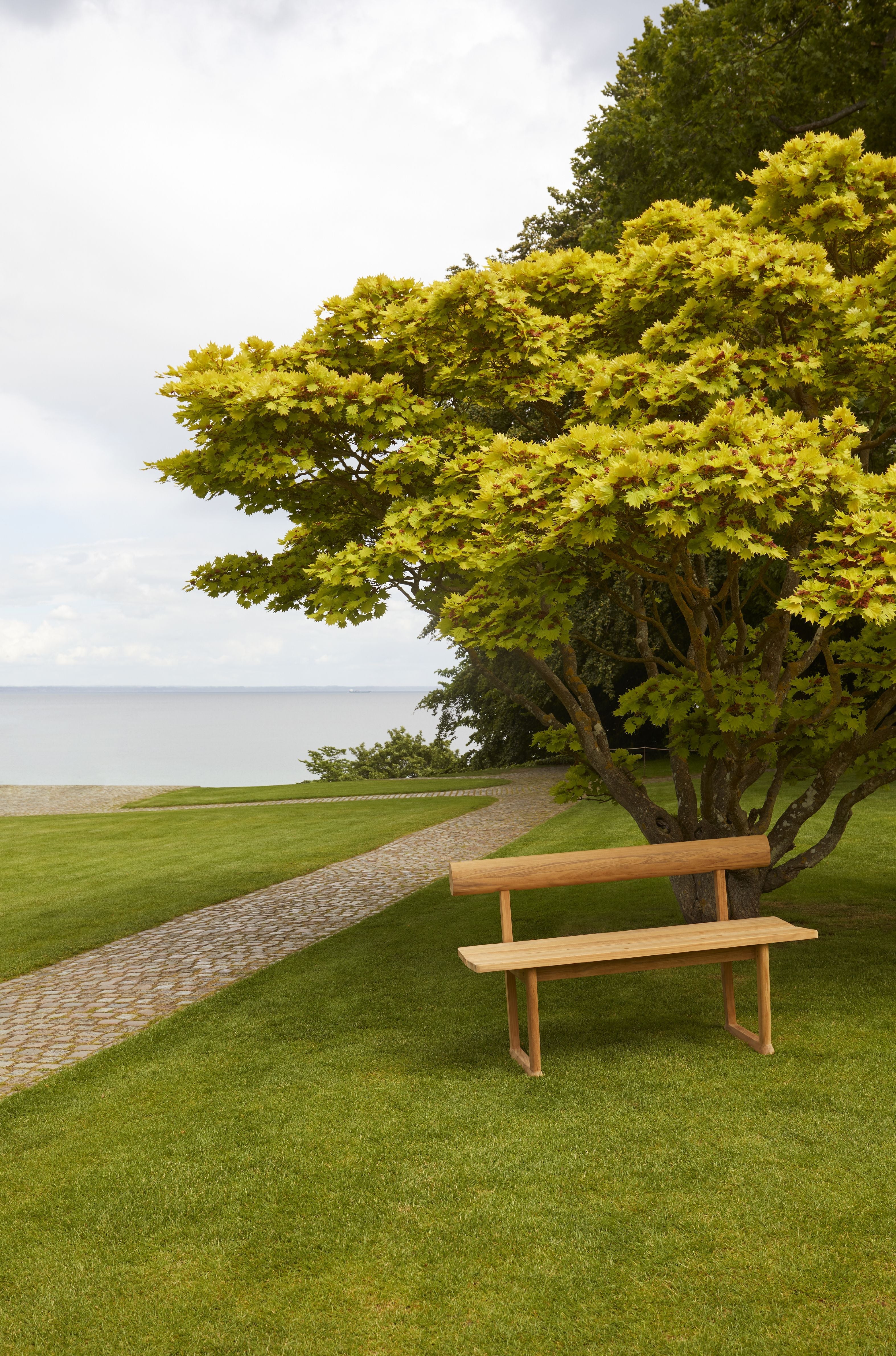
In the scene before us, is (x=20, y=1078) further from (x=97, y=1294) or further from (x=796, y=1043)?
(x=796, y=1043)

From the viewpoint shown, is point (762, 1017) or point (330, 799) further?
point (330, 799)

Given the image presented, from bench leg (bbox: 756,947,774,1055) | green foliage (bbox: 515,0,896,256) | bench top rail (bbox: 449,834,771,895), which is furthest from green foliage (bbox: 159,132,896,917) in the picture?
green foliage (bbox: 515,0,896,256)

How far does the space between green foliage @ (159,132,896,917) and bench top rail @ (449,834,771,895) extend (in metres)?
0.91

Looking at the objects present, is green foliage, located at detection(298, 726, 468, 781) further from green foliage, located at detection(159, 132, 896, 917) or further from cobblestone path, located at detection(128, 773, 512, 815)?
green foliage, located at detection(159, 132, 896, 917)

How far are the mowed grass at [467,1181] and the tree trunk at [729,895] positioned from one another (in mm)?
684

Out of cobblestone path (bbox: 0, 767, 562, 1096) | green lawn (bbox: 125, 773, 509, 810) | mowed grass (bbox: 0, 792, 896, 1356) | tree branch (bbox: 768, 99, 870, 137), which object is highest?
tree branch (bbox: 768, 99, 870, 137)

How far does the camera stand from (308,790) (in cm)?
2722

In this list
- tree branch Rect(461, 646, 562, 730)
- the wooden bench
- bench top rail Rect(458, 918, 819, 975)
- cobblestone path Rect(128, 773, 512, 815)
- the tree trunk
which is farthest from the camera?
cobblestone path Rect(128, 773, 512, 815)

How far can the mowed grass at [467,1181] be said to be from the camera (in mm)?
3264

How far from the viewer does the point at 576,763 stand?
9.07 metres

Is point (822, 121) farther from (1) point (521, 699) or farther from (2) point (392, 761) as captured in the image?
(2) point (392, 761)

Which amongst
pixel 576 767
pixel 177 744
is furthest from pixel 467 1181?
pixel 177 744

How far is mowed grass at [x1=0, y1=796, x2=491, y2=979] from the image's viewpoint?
10.6 m

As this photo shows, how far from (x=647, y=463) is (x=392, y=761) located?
98.7 ft
